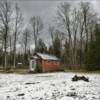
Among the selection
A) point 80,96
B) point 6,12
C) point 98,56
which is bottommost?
point 80,96

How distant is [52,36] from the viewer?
61219 mm

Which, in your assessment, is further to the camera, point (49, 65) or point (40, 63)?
point (49, 65)

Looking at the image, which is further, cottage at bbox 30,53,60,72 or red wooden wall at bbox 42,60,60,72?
red wooden wall at bbox 42,60,60,72

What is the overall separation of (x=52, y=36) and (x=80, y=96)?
51633 mm

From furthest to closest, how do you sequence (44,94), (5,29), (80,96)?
1. (5,29)
2. (44,94)
3. (80,96)

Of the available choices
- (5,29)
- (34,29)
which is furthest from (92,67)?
(34,29)

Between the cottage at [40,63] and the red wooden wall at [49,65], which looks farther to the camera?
the red wooden wall at [49,65]

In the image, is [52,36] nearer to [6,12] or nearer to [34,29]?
[34,29]

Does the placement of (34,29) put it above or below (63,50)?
above

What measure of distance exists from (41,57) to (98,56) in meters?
10.2

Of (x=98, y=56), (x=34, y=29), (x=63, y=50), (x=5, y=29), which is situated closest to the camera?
(x=98, y=56)

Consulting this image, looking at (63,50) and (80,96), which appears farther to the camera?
(63,50)

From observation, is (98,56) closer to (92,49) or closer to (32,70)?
(92,49)

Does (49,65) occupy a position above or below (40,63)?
below
